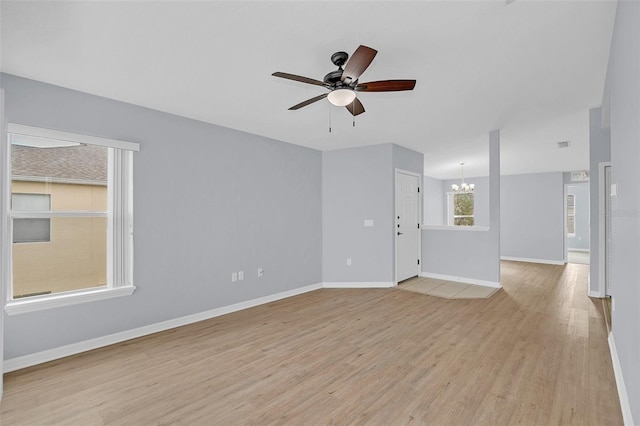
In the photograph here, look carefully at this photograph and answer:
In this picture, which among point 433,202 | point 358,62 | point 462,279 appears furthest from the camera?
point 433,202

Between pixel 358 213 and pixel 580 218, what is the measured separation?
9.57 metres

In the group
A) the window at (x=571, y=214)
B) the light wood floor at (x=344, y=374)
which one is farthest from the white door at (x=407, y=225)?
the window at (x=571, y=214)

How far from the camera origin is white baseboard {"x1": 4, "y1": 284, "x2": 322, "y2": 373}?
108 inches

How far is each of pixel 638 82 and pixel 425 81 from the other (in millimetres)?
1781

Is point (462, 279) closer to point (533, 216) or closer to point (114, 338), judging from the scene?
point (533, 216)

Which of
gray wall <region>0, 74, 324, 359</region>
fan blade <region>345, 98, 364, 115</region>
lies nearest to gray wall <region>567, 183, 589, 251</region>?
gray wall <region>0, 74, 324, 359</region>

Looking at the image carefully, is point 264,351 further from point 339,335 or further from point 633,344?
point 633,344

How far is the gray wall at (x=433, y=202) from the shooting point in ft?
33.9

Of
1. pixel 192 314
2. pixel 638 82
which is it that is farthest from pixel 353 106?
pixel 192 314

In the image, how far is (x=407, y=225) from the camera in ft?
19.8

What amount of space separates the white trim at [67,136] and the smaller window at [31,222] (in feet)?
1.87

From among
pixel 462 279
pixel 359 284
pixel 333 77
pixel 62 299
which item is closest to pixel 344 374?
pixel 333 77

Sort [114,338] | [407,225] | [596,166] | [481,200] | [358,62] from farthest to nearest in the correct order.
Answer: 1. [481,200]
2. [407,225]
3. [596,166]
4. [114,338]
5. [358,62]

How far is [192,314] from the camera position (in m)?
3.92
